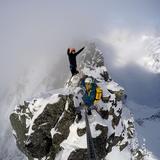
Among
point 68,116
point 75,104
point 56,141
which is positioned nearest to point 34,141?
point 56,141

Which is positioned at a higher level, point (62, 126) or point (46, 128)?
point (62, 126)

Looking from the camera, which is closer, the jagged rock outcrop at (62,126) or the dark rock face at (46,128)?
the jagged rock outcrop at (62,126)

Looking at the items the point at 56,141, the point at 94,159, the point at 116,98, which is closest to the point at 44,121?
the point at 56,141

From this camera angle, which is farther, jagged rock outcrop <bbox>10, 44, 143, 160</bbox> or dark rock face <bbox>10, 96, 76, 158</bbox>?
dark rock face <bbox>10, 96, 76, 158</bbox>

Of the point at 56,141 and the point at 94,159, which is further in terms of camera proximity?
the point at 56,141

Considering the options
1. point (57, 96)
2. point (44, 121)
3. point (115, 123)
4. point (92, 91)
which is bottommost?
point (115, 123)

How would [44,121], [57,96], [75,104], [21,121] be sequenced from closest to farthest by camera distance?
[75,104] < [57,96] < [44,121] < [21,121]

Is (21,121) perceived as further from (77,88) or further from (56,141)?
(77,88)

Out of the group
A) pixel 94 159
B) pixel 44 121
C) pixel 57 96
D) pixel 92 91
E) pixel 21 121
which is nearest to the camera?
pixel 94 159

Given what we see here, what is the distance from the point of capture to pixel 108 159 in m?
70.2

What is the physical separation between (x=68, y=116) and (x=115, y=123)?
13.1 meters

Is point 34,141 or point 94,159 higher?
point 94,159

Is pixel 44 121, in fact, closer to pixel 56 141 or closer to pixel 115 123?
pixel 56 141

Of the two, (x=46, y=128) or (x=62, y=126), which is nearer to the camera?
(x=62, y=126)
